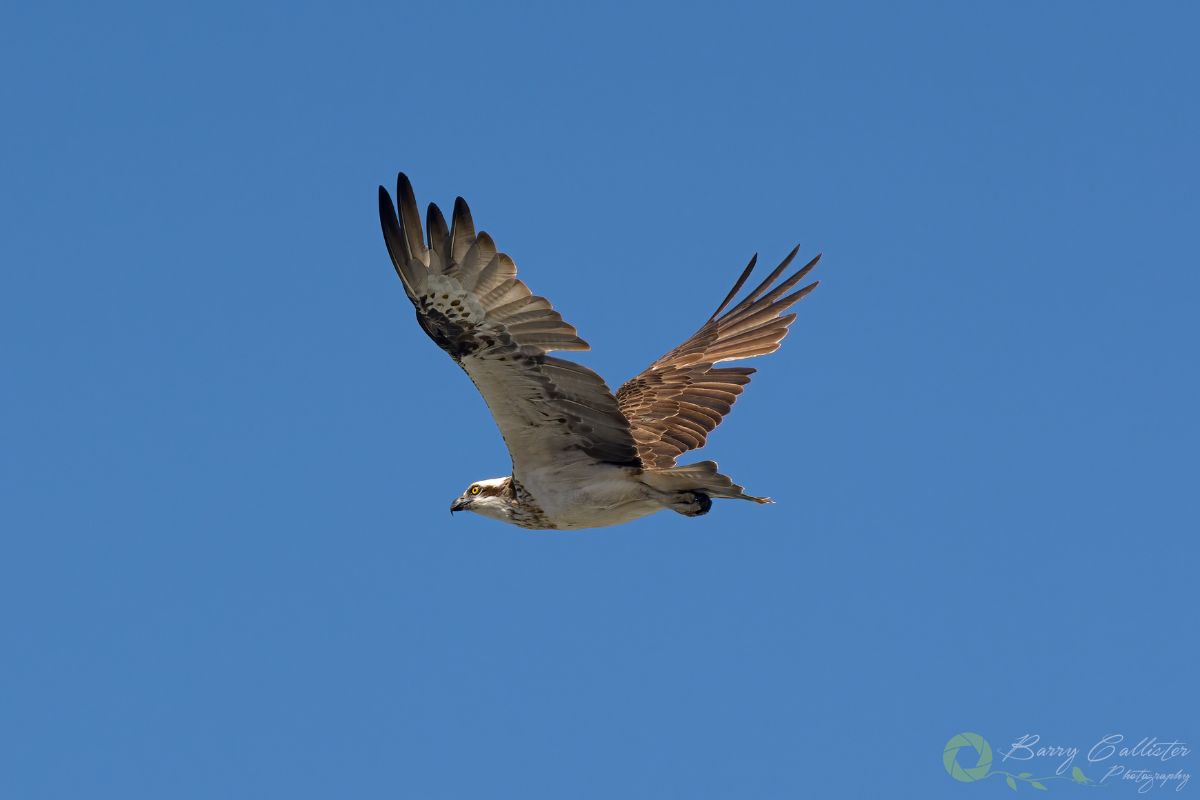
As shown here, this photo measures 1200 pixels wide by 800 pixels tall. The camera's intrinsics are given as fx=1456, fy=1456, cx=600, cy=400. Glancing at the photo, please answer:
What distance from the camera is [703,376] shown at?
1428 centimetres

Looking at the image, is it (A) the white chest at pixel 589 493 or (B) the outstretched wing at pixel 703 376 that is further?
(B) the outstretched wing at pixel 703 376

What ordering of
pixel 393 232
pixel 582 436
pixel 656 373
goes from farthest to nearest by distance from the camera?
pixel 656 373 → pixel 582 436 → pixel 393 232

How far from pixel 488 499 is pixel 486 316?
2249mm

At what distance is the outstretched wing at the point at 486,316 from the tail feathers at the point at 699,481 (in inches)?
26.0

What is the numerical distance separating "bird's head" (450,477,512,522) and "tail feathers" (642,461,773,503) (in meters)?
1.37

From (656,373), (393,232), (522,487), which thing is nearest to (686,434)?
(656,373)

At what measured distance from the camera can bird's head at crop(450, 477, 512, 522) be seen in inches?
466

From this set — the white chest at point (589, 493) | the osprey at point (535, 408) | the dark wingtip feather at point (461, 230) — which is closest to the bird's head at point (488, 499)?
the osprey at point (535, 408)

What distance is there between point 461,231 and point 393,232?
18.4 inches

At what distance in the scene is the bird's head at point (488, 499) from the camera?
1184cm

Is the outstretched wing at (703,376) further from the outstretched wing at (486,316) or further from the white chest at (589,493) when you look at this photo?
the outstretched wing at (486,316)

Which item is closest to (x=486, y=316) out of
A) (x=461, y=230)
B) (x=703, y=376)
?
(x=461, y=230)

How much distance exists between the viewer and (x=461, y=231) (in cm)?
1004

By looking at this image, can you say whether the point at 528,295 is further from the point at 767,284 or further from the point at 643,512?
the point at 767,284
